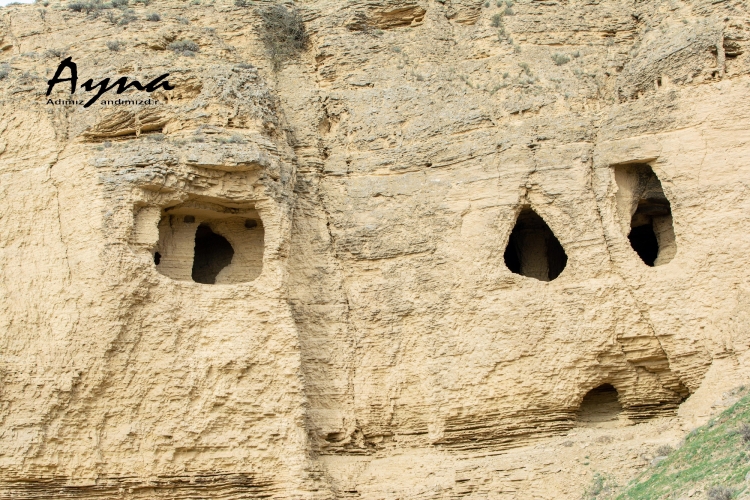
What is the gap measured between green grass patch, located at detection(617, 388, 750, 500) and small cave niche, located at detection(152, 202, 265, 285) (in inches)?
285

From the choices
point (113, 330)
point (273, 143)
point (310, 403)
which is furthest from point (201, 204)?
point (310, 403)

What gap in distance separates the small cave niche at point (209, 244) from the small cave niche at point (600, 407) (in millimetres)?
5852

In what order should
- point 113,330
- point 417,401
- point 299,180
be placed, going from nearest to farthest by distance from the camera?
point 113,330
point 417,401
point 299,180

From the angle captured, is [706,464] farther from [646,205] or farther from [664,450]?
[646,205]

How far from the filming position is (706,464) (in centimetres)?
1130

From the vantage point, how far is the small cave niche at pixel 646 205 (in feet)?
51.3

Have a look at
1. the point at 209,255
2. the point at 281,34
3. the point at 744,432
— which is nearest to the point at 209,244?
the point at 209,255

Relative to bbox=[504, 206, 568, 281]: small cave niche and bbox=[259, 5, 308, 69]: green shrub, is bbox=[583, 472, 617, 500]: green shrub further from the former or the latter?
bbox=[259, 5, 308, 69]: green shrub

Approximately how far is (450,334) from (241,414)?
11.7 feet

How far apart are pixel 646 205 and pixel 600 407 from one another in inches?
138

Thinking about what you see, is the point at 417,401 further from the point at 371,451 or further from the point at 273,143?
the point at 273,143

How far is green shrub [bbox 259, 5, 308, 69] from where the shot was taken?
18438mm

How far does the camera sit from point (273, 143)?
1587 cm
